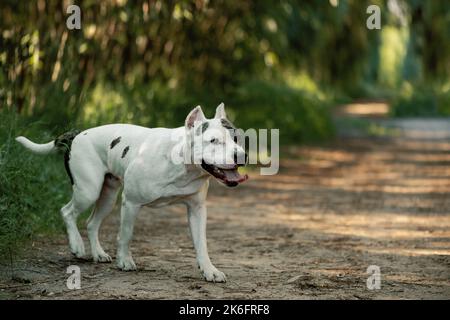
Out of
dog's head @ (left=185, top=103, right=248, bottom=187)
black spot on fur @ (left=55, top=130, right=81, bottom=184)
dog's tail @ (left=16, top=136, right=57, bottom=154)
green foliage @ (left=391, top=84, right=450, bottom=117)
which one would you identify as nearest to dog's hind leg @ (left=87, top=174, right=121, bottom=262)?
black spot on fur @ (left=55, top=130, right=81, bottom=184)

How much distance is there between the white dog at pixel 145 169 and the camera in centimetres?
577

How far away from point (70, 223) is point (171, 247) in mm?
1282

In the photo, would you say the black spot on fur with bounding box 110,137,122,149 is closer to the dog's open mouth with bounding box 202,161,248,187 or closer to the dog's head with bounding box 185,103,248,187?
the dog's head with bounding box 185,103,248,187

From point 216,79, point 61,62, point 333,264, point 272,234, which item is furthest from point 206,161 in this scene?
point 216,79

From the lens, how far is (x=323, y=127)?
A: 21.8 meters

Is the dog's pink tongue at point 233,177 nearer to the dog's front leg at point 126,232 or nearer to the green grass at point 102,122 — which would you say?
the dog's front leg at point 126,232

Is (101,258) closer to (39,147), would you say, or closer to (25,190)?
(25,190)

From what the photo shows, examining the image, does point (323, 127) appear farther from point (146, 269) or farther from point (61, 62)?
point (146, 269)

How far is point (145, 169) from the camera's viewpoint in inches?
243

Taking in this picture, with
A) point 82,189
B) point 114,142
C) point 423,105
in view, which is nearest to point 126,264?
point 82,189

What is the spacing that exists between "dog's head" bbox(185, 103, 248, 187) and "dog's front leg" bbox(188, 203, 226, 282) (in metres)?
0.41

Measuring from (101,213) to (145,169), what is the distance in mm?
859

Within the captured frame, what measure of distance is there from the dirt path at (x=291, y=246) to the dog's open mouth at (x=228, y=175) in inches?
28.4

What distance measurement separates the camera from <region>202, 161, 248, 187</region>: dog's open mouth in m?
5.67
